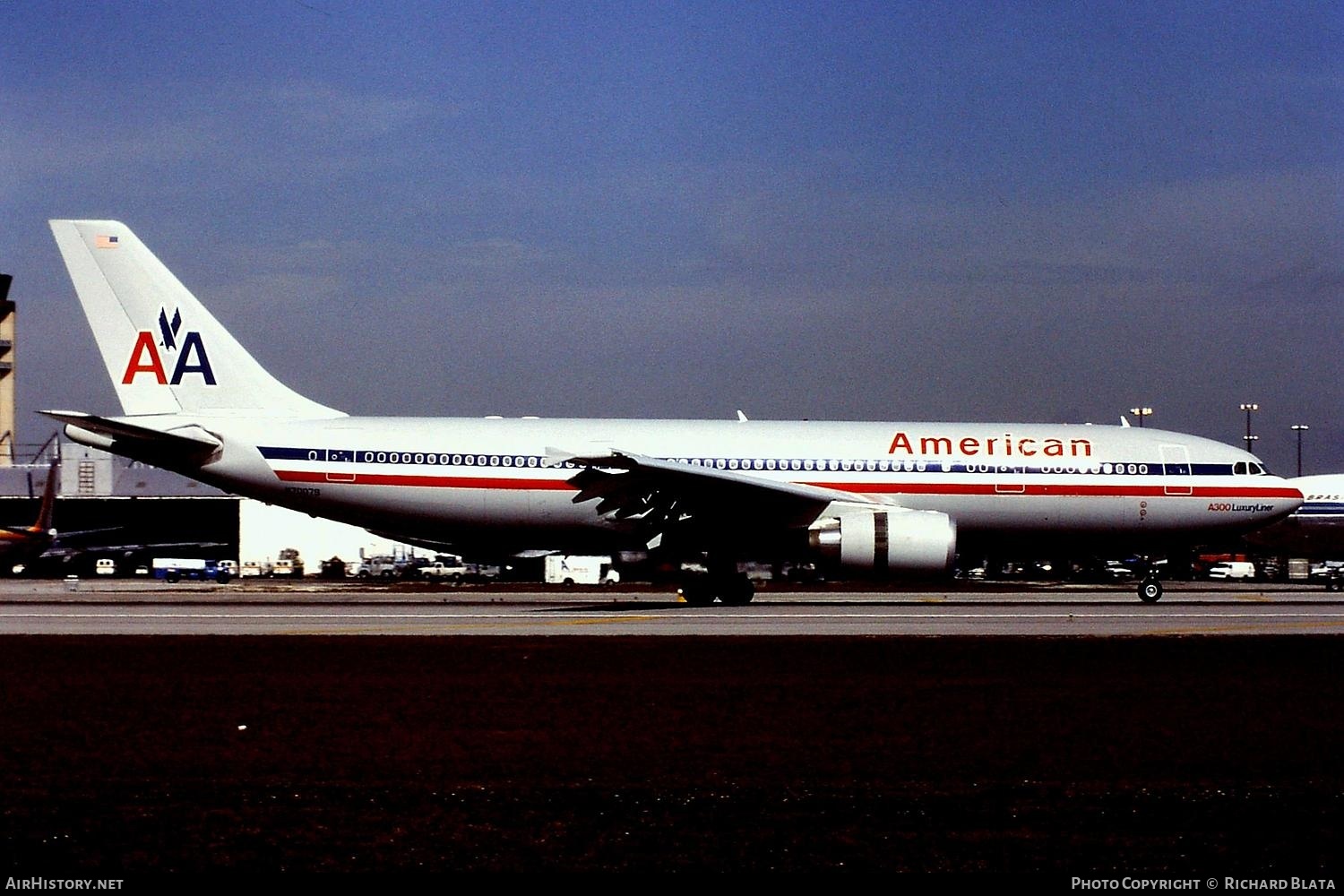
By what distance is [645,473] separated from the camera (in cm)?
2495

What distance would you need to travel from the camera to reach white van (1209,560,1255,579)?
60125mm

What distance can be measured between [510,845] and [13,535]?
2057 inches

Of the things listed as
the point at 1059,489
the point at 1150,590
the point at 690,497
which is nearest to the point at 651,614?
the point at 690,497

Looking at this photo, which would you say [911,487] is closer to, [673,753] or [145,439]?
[145,439]

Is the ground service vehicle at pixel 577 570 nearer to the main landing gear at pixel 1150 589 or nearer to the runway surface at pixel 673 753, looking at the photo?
the main landing gear at pixel 1150 589

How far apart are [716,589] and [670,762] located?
18.2 m

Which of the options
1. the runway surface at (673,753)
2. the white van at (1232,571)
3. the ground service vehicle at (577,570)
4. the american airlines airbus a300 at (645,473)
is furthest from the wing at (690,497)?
the white van at (1232,571)

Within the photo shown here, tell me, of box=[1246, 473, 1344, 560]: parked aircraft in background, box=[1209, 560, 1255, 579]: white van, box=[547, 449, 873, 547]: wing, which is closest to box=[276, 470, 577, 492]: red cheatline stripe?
box=[547, 449, 873, 547]: wing

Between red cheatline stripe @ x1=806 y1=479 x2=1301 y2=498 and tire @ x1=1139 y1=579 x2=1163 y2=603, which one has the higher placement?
red cheatline stripe @ x1=806 y1=479 x2=1301 y2=498

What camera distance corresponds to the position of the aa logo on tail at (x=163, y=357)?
28.0 metres

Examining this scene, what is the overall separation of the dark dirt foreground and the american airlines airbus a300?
372 inches

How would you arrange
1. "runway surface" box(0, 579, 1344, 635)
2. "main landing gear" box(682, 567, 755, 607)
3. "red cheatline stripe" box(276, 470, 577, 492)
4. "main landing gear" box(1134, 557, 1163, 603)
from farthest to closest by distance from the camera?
"main landing gear" box(1134, 557, 1163, 603)
"main landing gear" box(682, 567, 755, 607)
"red cheatline stripe" box(276, 470, 577, 492)
"runway surface" box(0, 579, 1344, 635)

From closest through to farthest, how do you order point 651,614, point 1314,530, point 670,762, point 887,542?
point 670,762, point 651,614, point 887,542, point 1314,530

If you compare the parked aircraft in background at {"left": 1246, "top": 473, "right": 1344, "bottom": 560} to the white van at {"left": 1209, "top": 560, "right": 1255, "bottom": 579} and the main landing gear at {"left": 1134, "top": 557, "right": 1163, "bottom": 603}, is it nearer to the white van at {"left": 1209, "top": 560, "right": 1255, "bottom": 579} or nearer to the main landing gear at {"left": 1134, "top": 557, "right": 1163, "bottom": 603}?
the white van at {"left": 1209, "top": 560, "right": 1255, "bottom": 579}
